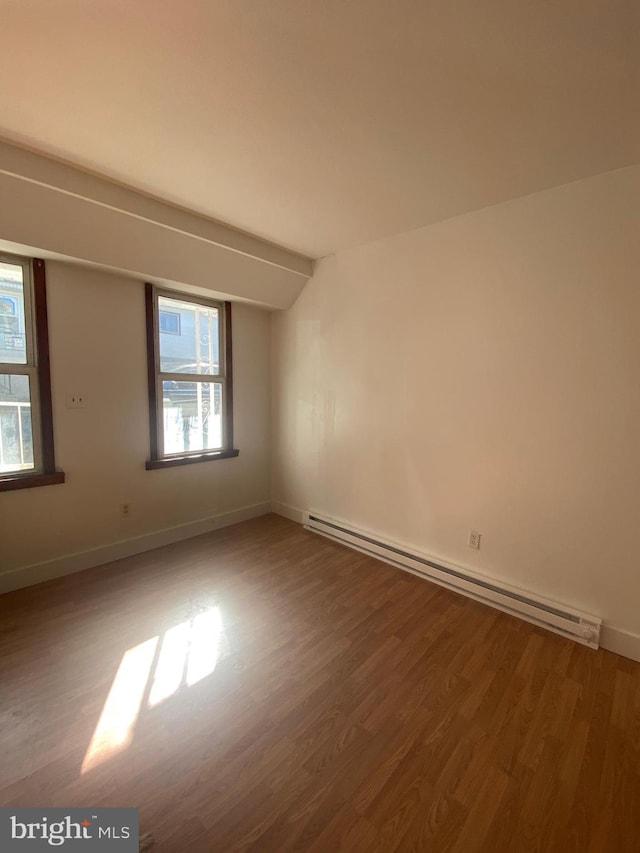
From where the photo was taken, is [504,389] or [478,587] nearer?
[504,389]

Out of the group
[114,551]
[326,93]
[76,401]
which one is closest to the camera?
[326,93]

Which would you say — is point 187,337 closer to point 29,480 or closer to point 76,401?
point 76,401

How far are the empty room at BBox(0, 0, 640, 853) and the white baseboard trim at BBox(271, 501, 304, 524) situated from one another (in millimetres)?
214

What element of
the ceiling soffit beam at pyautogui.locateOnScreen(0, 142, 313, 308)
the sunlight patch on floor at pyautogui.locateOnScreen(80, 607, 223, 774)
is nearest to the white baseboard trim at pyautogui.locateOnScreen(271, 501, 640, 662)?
the sunlight patch on floor at pyautogui.locateOnScreen(80, 607, 223, 774)

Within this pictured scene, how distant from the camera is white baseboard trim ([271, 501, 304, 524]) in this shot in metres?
3.59

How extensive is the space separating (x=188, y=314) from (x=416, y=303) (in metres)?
1.97

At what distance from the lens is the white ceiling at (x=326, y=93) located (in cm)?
109

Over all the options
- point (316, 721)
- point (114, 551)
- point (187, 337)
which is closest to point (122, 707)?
point (316, 721)

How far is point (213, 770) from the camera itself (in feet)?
4.11

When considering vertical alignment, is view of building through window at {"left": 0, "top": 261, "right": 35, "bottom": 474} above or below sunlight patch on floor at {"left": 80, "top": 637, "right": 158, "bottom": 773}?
above

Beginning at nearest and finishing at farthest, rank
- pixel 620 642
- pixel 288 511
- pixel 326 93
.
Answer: pixel 326 93 → pixel 620 642 → pixel 288 511

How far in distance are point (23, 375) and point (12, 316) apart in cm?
38

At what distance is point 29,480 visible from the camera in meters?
2.31

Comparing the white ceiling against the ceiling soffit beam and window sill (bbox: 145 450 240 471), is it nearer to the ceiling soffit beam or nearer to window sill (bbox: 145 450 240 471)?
the ceiling soffit beam
